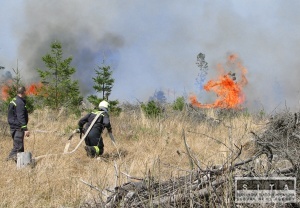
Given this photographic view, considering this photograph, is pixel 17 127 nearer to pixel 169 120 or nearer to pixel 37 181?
pixel 37 181

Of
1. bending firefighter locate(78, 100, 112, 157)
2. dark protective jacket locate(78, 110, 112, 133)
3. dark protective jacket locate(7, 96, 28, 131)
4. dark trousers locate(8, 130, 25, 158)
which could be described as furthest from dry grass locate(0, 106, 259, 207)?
dark protective jacket locate(7, 96, 28, 131)

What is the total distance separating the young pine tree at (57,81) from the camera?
24.6 meters

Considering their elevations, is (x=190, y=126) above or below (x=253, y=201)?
above

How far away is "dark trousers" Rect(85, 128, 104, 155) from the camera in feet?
28.2

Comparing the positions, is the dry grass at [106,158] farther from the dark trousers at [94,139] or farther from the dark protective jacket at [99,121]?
the dark protective jacket at [99,121]

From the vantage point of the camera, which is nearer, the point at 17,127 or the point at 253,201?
the point at 253,201

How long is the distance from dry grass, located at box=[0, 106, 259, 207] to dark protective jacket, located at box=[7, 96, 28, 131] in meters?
0.87

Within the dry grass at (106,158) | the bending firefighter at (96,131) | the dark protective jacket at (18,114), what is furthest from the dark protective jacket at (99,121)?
the dark protective jacket at (18,114)

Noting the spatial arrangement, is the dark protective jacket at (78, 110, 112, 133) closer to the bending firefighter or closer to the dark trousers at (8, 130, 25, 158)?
the bending firefighter

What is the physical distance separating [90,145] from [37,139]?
7.61 feet

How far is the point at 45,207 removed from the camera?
438cm

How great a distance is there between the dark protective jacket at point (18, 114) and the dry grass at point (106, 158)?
2.86ft

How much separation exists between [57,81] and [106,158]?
18.1m

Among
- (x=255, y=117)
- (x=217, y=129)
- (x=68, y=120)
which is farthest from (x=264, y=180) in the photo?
(x=68, y=120)
